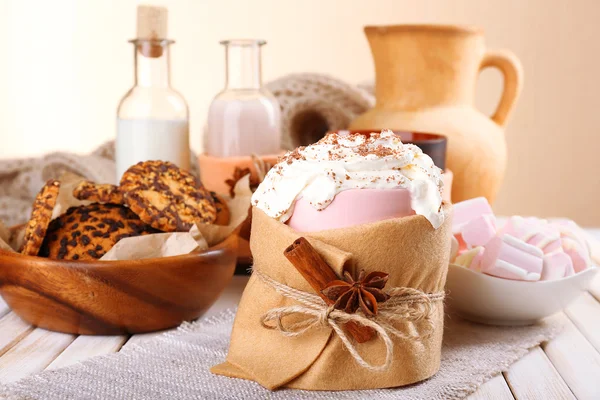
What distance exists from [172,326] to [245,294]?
0.52ft

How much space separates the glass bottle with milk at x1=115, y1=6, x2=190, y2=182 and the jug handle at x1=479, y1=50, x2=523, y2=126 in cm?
65

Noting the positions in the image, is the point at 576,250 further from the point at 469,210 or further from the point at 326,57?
the point at 326,57

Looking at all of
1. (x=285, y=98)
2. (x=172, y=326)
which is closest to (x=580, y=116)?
(x=285, y=98)

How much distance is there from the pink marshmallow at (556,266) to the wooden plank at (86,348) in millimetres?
497

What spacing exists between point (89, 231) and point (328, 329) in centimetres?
32

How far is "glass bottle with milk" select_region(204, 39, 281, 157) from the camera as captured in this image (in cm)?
118

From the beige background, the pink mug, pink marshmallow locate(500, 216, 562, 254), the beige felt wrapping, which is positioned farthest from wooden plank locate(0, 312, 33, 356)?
the beige background

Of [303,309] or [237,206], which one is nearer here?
[303,309]

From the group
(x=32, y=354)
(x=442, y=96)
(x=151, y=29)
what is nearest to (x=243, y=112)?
(x=151, y=29)

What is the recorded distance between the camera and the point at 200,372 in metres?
0.72

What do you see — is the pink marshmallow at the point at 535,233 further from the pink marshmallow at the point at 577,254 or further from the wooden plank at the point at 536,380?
the wooden plank at the point at 536,380

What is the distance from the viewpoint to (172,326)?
866mm

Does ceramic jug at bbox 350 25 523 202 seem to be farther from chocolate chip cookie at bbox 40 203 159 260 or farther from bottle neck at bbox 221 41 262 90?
chocolate chip cookie at bbox 40 203 159 260

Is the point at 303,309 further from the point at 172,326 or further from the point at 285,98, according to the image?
the point at 285,98
